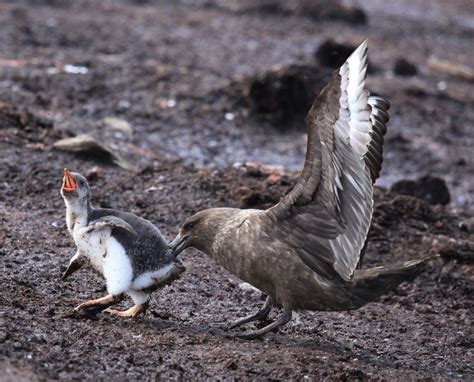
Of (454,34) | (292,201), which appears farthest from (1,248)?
(454,34)

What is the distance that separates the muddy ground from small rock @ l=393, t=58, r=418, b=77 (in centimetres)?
11

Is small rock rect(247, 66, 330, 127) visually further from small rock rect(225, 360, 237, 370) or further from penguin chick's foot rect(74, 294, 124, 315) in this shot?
small rock rect(225, 360, 237, 370)

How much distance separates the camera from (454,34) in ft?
57.8

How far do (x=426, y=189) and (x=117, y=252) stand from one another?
4263 millimetres

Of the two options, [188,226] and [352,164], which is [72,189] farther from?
[352,164]

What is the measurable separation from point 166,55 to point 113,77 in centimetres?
174

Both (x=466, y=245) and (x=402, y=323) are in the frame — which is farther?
(x=466, y=245)

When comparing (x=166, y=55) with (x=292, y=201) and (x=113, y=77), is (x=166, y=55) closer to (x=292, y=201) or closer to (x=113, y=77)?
(x=113, y=77)

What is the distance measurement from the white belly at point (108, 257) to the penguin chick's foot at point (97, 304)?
0.03m

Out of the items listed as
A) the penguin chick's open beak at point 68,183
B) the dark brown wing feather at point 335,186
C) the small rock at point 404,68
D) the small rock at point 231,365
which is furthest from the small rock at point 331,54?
the small rock at point 231,365

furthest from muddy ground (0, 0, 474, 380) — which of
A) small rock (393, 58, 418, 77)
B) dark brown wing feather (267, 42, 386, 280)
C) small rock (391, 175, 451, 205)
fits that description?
dark brown wing feather (267, 42, 386, 280)

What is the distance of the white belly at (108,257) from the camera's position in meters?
5.43

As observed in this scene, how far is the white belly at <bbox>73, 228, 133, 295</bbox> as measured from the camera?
543 centimetres

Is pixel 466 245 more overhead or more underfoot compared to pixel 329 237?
more underfoot
